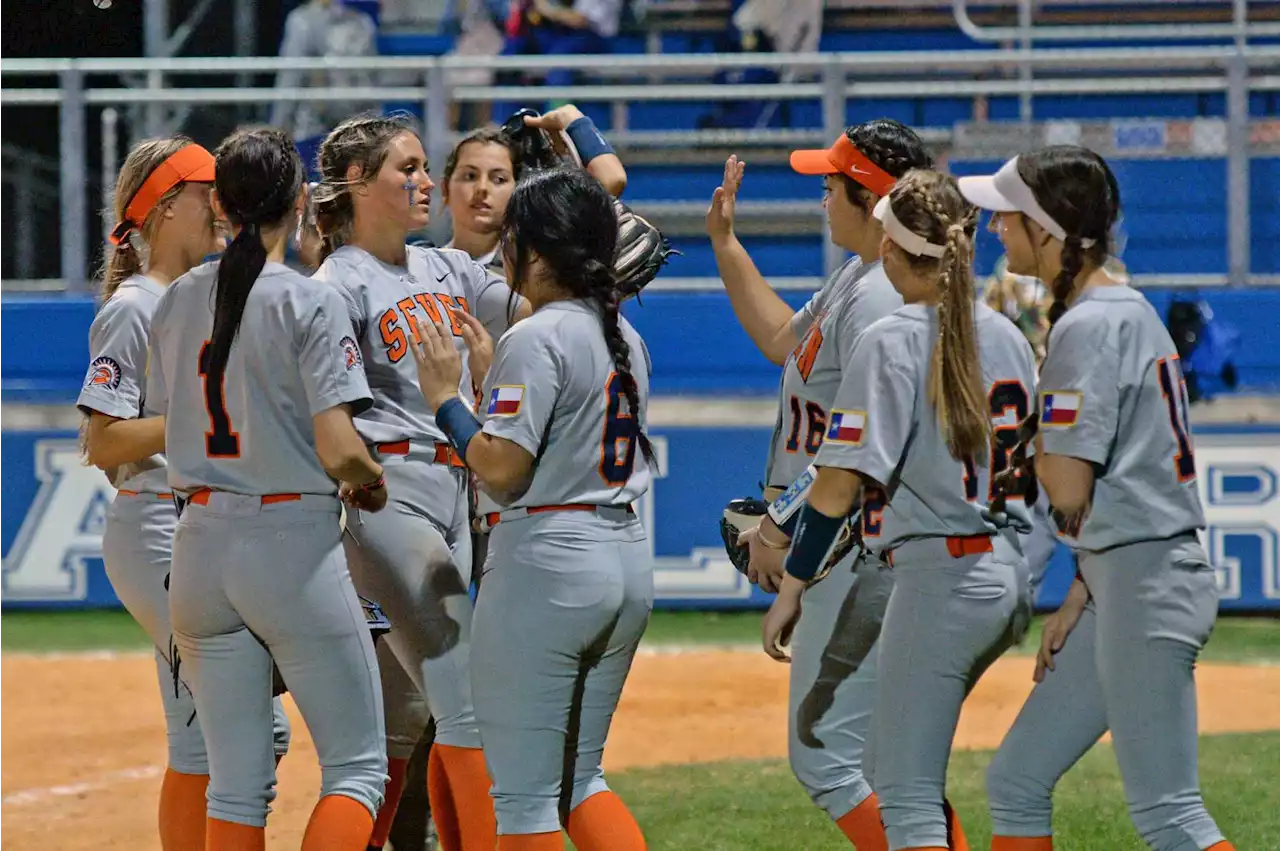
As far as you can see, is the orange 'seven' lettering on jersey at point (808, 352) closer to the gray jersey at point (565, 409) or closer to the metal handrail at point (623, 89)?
the gray jersey at point (565, 409)

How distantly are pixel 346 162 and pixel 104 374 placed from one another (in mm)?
811

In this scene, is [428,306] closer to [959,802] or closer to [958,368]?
[958,368]

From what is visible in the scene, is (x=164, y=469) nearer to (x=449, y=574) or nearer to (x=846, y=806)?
(x=449, y=574)

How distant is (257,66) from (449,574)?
668 centimetres

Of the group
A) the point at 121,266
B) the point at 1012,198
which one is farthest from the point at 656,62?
the point at 1012,198

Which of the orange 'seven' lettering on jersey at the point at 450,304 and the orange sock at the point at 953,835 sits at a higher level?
the orange 'seven' lettering on jersey at the point at 450,304

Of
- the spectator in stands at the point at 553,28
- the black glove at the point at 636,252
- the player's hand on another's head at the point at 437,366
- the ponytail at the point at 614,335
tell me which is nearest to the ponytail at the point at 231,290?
the player's hand on another's head at the point at 437,366

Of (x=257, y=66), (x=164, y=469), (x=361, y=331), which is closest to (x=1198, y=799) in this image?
(x=361, y=331)

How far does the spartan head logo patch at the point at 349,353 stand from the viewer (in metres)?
3.54

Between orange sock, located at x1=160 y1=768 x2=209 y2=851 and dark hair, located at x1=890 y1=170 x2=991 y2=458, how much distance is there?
2.01 meters

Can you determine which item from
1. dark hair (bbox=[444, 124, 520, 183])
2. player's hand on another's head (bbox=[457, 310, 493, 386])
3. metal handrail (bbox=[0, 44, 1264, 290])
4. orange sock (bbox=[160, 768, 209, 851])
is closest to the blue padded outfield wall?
metal handrail (bbox=[0, 44, 1264, 290])

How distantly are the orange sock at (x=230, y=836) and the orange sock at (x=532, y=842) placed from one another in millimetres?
536

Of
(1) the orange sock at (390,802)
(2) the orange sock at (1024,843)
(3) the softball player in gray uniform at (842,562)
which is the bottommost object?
(1) the orange sock at (390,802)

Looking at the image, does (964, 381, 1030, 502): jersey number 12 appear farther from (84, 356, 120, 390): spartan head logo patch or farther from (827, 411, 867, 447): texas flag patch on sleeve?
(84, 356, 120, 390): spartan head logo patch
